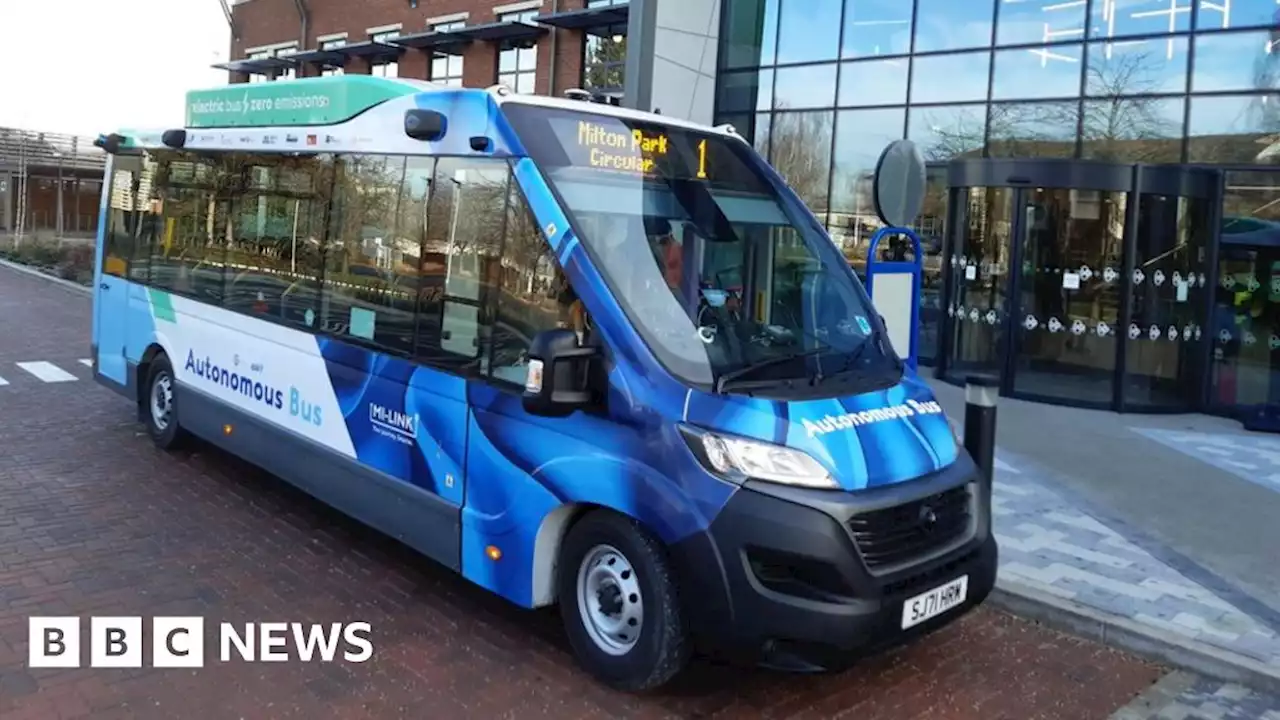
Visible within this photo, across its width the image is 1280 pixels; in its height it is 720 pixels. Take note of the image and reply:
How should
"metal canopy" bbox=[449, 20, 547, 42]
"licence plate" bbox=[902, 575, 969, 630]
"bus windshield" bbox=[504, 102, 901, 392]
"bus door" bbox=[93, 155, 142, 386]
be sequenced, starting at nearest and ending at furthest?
"licence plate" bbox=[902, 575, 969, 630] < "bus windshield" bbox=[504, 102, 901, 392] < "bus door" bbox=[93, 155, 142, 386] < "metal canopy" bbox=[449, 20, 547, 42]

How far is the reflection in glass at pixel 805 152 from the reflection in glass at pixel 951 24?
196 cm

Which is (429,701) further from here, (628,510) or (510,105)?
(510,105)

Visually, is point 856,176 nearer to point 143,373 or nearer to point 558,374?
point 143,373

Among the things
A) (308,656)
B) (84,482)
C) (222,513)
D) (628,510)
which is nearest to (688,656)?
(628,510)

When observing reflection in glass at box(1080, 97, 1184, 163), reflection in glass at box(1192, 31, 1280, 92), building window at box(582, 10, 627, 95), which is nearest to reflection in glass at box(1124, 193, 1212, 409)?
reflection in glass at box(1080, 97, 1184, 163)

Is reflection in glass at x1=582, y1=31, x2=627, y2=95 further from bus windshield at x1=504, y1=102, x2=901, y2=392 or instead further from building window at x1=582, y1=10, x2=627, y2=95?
bus windshield at x1=504, y1=102, x2=901, y2=392

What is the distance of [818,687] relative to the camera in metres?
4.59

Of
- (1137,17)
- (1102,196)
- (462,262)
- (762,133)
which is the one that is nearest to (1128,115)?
(1137,17)

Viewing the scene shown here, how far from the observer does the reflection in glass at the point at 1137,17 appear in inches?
504

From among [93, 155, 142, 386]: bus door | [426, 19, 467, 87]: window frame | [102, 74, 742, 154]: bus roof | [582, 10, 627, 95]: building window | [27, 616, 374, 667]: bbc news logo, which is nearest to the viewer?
[27, 616, 374, 667]: bbc news logo

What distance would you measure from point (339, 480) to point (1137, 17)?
1186cm

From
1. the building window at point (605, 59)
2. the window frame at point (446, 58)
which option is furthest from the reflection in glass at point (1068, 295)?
the window frame at point (446, 58)

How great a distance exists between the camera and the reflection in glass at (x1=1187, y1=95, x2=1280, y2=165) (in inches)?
477

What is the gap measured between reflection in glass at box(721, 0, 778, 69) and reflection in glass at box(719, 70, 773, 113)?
0.56 feet
